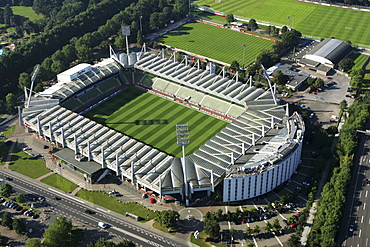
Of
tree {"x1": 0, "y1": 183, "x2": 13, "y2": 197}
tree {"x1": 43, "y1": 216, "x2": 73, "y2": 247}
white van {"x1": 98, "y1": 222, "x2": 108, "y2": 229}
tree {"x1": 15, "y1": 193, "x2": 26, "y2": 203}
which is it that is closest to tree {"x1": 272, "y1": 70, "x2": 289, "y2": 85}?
white van {"x1": 98, "y1": 222, "x2": 108, "y2": 229}

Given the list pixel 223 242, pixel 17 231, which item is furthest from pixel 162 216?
pixel 17 231

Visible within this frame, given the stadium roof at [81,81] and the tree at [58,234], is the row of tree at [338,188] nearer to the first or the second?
the tree at [58,234]

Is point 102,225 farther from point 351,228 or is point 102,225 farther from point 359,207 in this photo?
point 359,207

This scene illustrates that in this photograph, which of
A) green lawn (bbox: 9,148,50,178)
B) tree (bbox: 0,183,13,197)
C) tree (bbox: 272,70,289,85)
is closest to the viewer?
tree (bbox: 0,183,13,197)

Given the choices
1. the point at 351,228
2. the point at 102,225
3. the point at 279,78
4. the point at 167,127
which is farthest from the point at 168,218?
the point at 279,78

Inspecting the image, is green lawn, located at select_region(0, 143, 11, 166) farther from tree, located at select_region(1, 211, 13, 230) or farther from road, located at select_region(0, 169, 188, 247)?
tree, located at select_region(1, 211, 13, 230)
